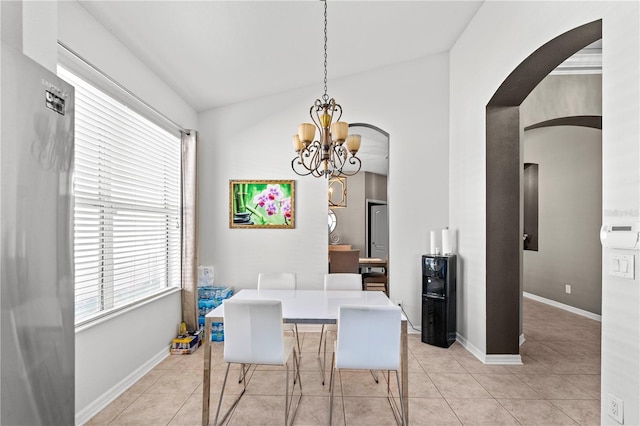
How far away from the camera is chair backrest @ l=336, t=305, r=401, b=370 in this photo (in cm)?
214

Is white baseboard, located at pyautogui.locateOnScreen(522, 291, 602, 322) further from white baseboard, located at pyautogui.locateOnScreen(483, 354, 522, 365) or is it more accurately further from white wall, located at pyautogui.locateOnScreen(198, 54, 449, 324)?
white wall, located at pyautogui.locateOnScreen(198, 54, 449, 324)

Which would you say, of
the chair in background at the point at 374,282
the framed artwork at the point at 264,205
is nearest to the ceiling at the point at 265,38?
the framed artwork at the point at 264,205

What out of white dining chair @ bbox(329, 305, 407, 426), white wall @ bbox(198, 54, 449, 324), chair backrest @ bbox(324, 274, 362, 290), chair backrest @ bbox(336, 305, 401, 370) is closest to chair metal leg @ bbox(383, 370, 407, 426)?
white dining chair @ bbox(329, 305, 407, 426)

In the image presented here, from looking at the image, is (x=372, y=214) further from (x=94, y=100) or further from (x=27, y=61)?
(x=27, y=61)

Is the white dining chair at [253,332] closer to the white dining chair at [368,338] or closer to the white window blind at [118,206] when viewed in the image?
the white dining chair at [368,338]

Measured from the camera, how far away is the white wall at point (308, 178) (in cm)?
423

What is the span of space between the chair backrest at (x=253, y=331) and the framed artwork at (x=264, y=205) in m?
2.13

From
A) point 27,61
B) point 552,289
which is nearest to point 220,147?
point 27,61

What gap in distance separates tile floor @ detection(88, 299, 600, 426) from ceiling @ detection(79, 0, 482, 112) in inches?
102

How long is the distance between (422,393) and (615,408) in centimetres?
123

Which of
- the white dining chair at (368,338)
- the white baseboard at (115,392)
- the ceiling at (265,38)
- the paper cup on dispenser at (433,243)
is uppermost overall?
the ceiling at (265,38)

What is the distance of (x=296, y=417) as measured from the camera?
92.8 inches

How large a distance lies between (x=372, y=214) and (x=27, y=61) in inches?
342

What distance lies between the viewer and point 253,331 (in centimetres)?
220
